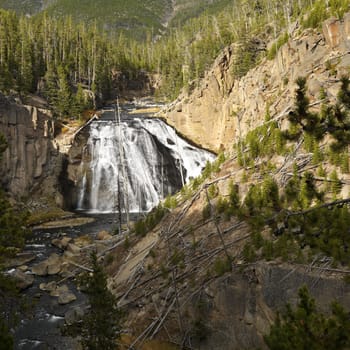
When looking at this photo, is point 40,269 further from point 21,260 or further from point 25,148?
point 25,148

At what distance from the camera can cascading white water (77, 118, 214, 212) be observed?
135 ft

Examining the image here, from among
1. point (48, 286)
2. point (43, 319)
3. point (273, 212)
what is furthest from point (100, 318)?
point (48, 286)

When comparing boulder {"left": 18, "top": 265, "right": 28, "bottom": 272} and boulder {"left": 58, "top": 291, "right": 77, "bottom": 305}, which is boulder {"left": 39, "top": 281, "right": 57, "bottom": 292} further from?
boulder {"left": 18, "top": 265, "right": 28, "bottom": 272}

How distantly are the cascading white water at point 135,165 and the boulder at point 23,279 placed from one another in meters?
18.8

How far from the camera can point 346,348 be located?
4.68 m

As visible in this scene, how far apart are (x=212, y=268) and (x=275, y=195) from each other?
5.00m

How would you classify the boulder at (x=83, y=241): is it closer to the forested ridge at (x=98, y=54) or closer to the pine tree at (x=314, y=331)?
the pine tree at (x=314, y=331)

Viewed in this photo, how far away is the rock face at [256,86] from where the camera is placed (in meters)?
23.2

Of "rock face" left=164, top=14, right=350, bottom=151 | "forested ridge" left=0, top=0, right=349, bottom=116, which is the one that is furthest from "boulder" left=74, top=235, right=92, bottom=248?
"forested ridge" left=0, top=0, right=349, bottom=116

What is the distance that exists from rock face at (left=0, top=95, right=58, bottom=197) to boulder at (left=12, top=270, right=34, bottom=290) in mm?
20812

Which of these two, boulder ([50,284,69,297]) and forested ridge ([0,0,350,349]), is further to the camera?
boulder ([50,284,69,297])

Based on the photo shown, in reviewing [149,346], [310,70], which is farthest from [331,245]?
[310,70]

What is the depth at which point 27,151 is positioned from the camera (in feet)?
136

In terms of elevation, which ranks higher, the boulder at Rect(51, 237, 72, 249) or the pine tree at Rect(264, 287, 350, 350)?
the boulder at Rect(51, 237, 72, 249)
